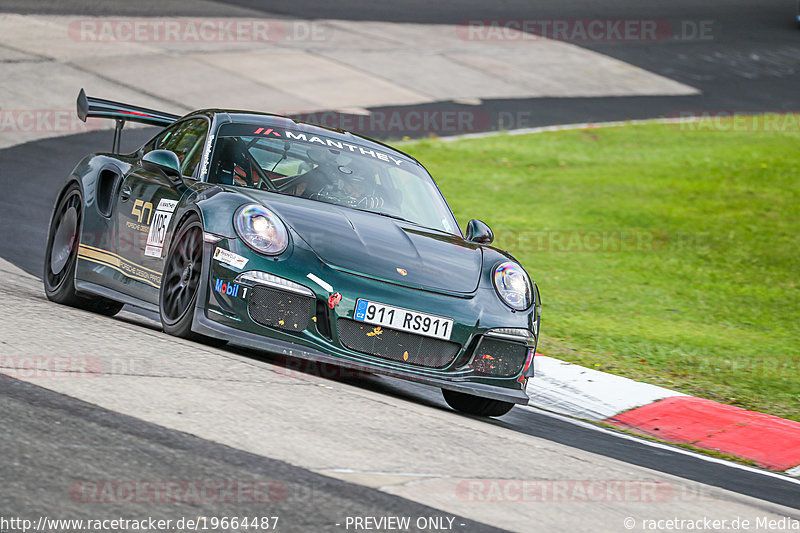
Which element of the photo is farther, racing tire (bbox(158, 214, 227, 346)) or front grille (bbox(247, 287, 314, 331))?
racing tire (bbox(158, 214, 227, 346))

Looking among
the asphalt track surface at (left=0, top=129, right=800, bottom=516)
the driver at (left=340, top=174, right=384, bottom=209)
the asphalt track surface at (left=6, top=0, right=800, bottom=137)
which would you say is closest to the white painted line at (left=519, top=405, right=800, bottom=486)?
the asphalt track surface at (left=0, top=129, right=800, bottom=516)

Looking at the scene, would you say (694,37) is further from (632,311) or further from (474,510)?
(474,510)

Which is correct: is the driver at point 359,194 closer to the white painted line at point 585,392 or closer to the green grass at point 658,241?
the white painted line at point 585,392

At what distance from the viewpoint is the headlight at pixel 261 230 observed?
18.2 feet

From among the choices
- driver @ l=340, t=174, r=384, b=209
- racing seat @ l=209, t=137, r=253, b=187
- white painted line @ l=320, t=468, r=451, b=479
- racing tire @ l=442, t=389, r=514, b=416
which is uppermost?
racing seat @ l=209, t=137, r=253, b=187

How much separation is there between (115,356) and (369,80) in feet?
54.1

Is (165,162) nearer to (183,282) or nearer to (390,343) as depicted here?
(183,282)

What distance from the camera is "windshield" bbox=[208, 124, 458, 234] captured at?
21.3 ft

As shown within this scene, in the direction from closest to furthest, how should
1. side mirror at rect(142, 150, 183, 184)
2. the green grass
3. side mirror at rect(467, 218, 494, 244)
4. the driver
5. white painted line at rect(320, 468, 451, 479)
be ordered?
white painted line at rect(320, 468, 451, 479) < side mirror at rect(142, 150, 183, 184) < the driver < side mirror at rect(467, 218, 494, 244) < the green grass

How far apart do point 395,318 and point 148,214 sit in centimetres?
183

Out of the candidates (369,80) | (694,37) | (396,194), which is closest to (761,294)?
(396,194)

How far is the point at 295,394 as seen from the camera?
192 inches

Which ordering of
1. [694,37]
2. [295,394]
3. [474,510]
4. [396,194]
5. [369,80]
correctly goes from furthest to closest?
[694,37]
[369,80]
[396,194]
[295,394]
[474,510]

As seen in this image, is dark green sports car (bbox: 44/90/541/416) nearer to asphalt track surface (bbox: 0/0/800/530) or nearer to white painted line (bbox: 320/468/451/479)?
asphalt track surface (bbox: 0/0/800/530)
